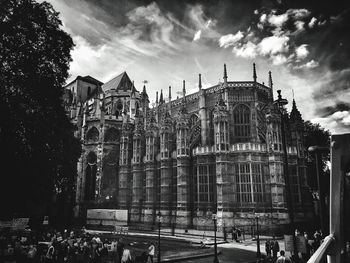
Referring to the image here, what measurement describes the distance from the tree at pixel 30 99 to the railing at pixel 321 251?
11.6 metres

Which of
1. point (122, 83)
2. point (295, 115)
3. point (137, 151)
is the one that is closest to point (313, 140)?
point (295, 115)

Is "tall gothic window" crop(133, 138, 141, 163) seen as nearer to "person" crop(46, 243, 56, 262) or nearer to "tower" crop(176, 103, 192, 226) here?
"tower" crop(176, 103, 192, 226)

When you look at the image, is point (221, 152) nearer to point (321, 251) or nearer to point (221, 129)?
point (221, 129)

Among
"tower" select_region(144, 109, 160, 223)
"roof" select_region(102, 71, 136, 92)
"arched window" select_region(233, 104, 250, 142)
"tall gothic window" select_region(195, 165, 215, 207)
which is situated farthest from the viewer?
"roof" select_region(102, 71, 136, 92)

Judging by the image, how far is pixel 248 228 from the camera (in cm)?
2716

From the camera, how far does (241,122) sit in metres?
33.8

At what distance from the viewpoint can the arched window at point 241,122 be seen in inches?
1309

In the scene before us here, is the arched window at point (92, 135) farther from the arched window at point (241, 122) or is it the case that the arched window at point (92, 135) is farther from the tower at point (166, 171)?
the arched window at point (241, 122)

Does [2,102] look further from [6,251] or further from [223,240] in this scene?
[223,240]

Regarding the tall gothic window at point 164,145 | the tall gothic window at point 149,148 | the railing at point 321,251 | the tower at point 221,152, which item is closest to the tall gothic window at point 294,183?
the tower at point 221,152

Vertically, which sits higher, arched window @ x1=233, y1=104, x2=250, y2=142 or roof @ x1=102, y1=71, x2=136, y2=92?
roof @ x1=102, y1=71, x2=136, y2=92

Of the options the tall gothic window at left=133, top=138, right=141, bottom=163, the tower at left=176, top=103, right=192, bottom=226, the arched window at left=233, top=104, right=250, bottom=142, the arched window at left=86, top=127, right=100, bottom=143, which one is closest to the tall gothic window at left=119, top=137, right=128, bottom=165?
the tall gothic window at left=133, top=138, right=141, bottom=163

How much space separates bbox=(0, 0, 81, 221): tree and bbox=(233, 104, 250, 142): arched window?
23585 millimetres

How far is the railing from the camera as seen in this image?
1.88m
